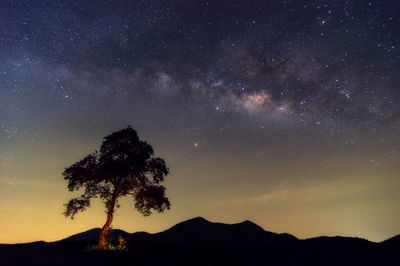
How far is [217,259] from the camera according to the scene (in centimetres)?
2322

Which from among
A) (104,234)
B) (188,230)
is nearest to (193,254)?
(104,234)

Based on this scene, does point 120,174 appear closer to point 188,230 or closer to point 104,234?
point 104,234

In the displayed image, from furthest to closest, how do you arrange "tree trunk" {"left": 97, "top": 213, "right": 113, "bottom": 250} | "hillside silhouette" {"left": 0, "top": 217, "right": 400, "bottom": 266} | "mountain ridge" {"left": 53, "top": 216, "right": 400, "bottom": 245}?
"mountain ridge" {"left": 53, "top": 216, "right": 400, "bottom": 245} → "tree trunk" {"left": 97, "top": 213, "right": 113, "bottom": 250} → "hillside silhouette" {"left": 0, "top": 217, "right": 400, "bottom": 266}

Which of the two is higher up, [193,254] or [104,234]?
[104,234]

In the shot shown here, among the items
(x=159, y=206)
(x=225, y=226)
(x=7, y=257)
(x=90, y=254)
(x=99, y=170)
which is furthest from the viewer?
(x=225, y=226)

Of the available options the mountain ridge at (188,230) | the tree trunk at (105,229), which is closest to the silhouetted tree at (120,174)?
the tree trunk at (105,229)

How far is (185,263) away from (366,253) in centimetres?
2340

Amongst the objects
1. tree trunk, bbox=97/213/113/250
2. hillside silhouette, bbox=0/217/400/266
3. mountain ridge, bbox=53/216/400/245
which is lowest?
hillside silhouette, bbox=0/217/400/266

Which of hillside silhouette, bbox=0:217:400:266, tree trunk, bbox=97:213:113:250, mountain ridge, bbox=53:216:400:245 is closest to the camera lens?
hillside silhouette, bbox=0:217:400:266

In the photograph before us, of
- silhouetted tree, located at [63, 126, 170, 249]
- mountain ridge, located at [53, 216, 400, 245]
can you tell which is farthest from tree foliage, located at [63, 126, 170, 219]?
mountain ridge, located at [53, 216, 400, 245]

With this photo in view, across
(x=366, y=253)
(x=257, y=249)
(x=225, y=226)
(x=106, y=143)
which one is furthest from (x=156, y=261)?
(x=225, y=226)

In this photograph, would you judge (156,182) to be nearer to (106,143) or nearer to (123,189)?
(123,189)

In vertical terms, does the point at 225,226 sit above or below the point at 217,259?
above

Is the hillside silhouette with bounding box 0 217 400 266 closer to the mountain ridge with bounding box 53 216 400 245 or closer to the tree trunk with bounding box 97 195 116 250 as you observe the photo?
the tree trunk with bounding box 97 195 116 250
